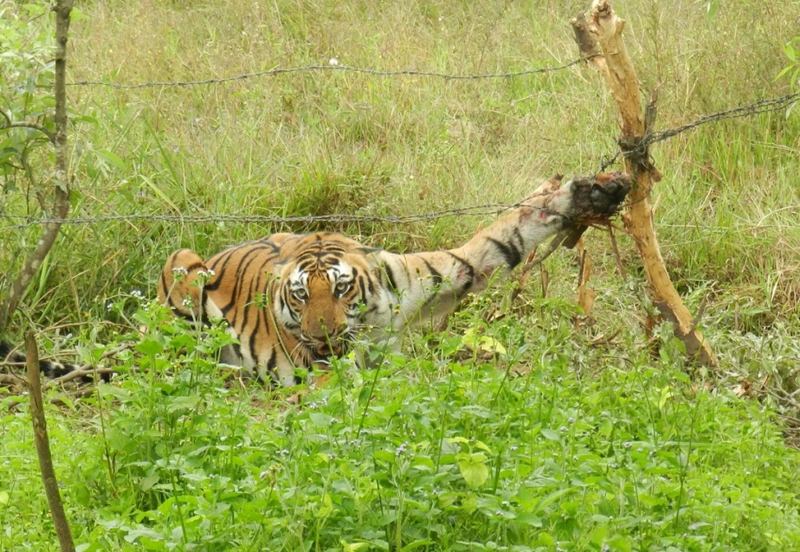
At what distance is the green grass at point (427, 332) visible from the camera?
3.74 meters

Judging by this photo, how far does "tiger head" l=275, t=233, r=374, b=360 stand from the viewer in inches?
239

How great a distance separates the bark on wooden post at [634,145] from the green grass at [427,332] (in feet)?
0.41

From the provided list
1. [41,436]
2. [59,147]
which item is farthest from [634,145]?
[41,436]

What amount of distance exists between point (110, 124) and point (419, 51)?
8.75ft

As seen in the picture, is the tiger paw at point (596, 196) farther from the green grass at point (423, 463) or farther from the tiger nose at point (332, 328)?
the tiger nose at point (332, 328)

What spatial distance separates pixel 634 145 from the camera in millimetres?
5539

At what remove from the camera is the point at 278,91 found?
8961 millimetres

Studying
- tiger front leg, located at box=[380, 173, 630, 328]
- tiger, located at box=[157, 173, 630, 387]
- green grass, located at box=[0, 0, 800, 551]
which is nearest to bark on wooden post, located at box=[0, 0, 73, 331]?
green grass, located at box=[0, 0, 800, 551]

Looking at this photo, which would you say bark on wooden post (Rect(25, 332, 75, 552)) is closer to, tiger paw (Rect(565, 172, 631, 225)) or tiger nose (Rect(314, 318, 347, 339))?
tiger nose (Rect(314, 318, 347, 339))

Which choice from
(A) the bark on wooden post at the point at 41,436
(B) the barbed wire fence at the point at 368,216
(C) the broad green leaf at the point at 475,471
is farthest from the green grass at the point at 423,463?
(B) the barbed wire fence at the point at 368,216

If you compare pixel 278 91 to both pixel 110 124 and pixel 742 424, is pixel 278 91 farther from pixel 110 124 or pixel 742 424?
pixel 742 424

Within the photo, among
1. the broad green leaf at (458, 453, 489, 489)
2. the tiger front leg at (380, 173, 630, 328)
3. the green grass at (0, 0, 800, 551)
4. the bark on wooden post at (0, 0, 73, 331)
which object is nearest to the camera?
the broad green leaf at (458, 453, 489, 489)

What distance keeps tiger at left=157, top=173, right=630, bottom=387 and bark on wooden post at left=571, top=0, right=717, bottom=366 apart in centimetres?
23

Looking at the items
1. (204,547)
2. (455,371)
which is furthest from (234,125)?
(204,547)
